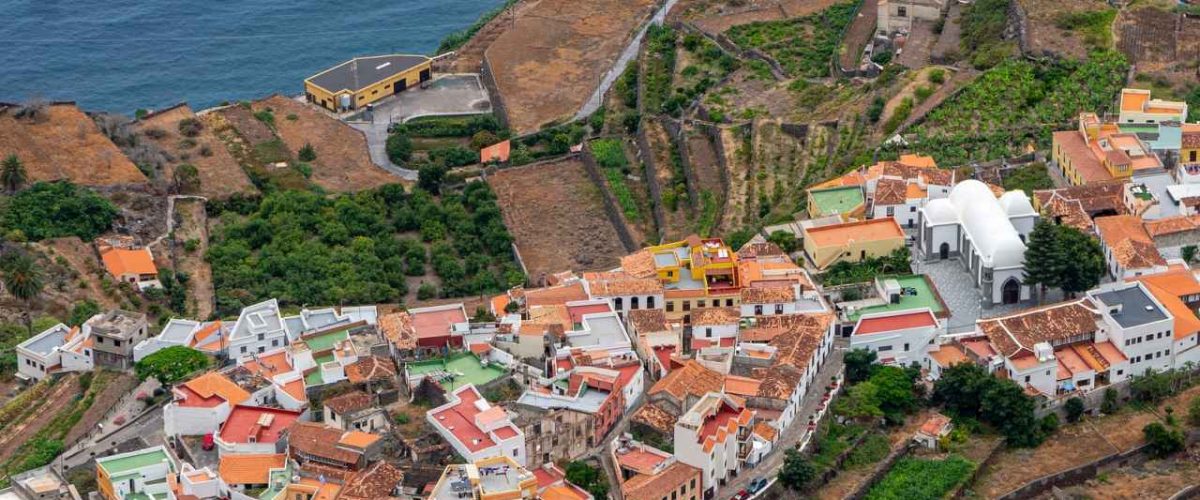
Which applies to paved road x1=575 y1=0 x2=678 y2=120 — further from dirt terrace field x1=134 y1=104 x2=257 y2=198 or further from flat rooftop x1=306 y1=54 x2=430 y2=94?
dirt terrace field x1=134 y1=104 x2=257 y2=198

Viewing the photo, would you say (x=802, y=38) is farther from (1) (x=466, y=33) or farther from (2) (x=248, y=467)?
(2) (x=248, y=467)

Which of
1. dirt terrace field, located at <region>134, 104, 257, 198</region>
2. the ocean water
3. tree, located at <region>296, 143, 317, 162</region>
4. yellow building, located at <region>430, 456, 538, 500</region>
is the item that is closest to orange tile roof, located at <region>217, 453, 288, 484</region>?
yellow building, located at <region>430, 456, 538, 500</region>

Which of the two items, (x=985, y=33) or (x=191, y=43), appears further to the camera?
(x=191, y=43)

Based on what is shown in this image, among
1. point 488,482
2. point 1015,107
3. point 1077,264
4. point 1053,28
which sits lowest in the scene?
point 488,482

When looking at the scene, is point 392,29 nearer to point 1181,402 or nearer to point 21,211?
point 21,211

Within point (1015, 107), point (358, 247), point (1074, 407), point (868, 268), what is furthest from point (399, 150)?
point (1074, 407)

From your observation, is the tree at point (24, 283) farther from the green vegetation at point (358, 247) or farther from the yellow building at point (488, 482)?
the yellow building at point (488, 482)
